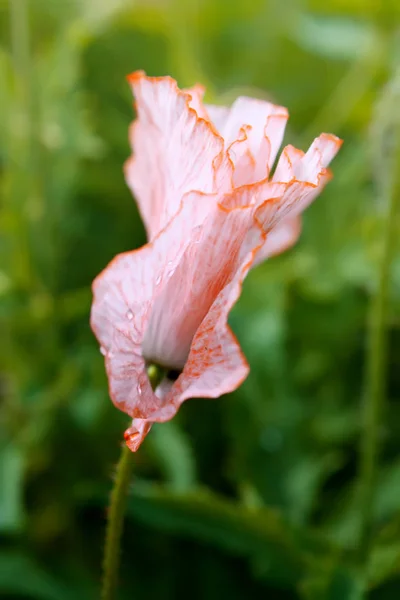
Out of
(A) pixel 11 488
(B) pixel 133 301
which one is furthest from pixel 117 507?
(A) pixel 11 488

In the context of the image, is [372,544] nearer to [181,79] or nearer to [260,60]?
[181,79]

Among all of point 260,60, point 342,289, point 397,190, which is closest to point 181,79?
Result: point 260,60

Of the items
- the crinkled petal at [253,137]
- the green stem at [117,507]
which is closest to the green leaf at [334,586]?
the green stem at [117,507]

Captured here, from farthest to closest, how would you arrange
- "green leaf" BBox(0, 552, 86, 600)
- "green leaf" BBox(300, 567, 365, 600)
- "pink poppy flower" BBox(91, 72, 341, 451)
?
"green leaf" BBox(0, 552, 86, 600) → "green leaf" BBox(300, 567, 365, 600) → "pink poppy flower" BBox(91, 72, 341, 451)

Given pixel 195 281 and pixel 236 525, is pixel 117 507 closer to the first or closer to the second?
pixel 195 281

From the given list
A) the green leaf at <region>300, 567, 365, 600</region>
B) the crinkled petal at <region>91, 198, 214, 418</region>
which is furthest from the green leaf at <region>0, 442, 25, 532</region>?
the crinkled petal at <region>91, 198, 214, 418</region>

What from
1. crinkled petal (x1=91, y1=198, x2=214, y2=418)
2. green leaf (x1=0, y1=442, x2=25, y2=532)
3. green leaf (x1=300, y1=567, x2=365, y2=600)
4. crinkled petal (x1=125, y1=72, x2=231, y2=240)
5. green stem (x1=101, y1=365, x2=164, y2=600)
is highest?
crinkled petal (x1=125, y1=72, x2=231, y2=240)

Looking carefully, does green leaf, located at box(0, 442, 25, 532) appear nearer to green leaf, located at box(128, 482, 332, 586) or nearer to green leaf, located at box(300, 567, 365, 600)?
green leaf, located at box(128, 482, 332, 586)
